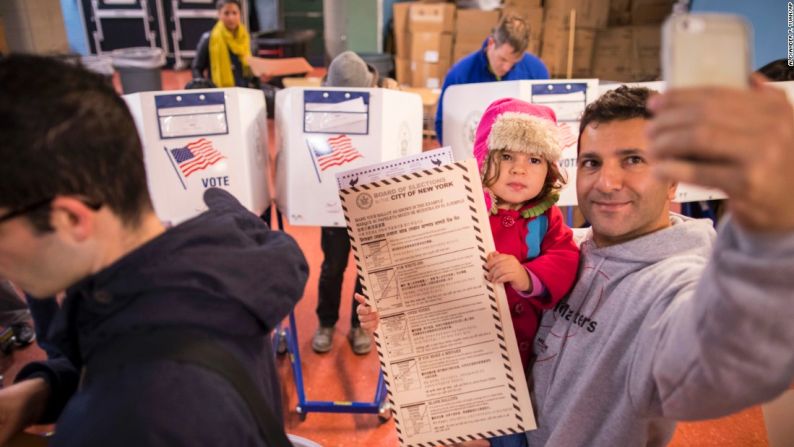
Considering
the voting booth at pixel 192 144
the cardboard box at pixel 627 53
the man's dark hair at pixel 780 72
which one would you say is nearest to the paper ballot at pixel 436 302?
the voting booth at pixel 192 144

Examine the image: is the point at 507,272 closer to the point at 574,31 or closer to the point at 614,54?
the point at 574,31

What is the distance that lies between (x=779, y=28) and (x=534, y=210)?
4059mm

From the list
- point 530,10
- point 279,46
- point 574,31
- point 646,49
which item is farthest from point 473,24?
point 279,46

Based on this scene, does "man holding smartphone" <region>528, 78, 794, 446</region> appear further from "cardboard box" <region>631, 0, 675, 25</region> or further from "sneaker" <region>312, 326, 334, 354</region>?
"cardboard box" <region>631, 0, 675, 25</region>

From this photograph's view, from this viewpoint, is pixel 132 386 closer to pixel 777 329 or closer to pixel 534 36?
pixel 777 329

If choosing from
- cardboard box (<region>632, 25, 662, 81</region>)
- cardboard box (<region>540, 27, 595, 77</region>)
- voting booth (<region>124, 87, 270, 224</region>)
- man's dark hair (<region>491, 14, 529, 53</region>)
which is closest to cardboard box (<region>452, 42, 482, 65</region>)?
cardboard box (<region>540, 27, 595, 77</region>)


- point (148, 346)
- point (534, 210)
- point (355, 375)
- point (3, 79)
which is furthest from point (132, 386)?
point (355, 375)

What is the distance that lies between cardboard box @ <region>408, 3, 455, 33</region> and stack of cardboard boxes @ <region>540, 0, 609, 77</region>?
3.85ft

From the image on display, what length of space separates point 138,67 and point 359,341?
6.14 metres

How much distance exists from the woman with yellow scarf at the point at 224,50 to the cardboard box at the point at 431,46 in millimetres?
2181

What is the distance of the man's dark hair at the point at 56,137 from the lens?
64cm

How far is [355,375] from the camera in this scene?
2873mm

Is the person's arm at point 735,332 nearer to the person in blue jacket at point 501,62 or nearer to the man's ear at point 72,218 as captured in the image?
the man's ear at point 72,218

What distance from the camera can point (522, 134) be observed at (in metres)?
1.35
